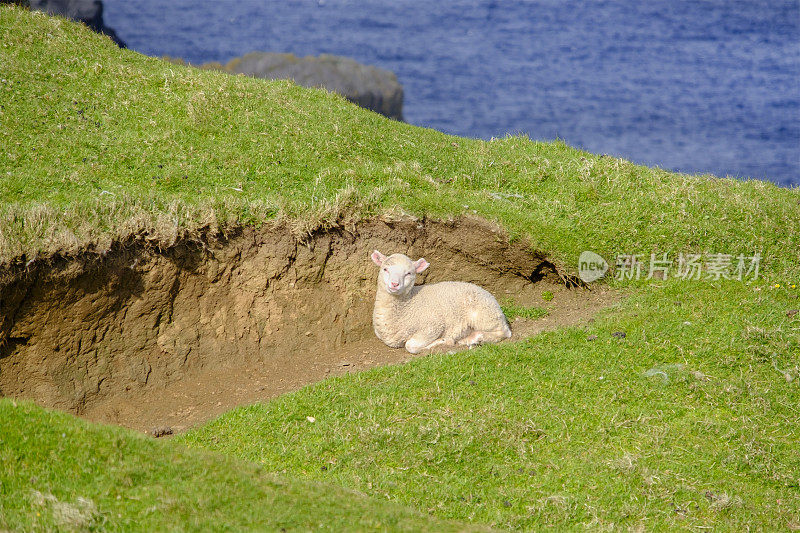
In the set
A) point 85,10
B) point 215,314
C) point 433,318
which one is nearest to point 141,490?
point 215,314

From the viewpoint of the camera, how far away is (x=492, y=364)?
392 inches

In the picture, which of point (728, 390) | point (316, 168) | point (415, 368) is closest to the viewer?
point (728, 390)

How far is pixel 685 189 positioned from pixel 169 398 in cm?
977

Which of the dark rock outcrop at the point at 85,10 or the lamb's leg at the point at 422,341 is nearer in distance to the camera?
the lamb's leg at the point at 422,341

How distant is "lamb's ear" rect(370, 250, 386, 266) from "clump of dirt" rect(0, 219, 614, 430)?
2.19ft

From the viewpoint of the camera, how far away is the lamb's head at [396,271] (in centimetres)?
1059

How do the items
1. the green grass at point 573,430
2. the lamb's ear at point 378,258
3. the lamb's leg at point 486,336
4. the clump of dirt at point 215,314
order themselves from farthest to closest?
the lamb's leg at point 486,336, the lamb's ear at point 378,258, the clump of dirt at point 215,314, the green grass at point 573,430

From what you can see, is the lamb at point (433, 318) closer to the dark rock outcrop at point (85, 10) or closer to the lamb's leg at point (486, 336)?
the lamb's leg at point (486, 336)

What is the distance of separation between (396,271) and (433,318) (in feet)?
3.25

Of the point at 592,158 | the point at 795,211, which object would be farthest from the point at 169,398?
the point at 795,211

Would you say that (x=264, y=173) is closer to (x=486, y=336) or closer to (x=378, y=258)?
(x=378, y=258)

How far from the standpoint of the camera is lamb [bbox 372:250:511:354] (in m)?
11.0

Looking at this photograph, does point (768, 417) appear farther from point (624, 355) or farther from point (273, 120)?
point (273, 120)

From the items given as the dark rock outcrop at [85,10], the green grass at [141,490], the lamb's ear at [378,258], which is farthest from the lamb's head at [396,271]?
the dark rock outcrop at [85,10]
